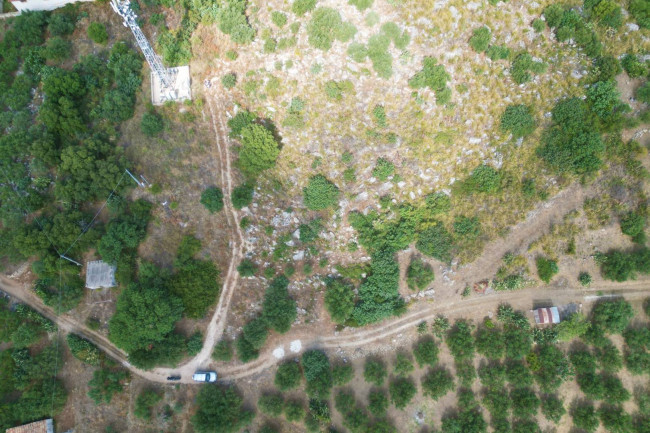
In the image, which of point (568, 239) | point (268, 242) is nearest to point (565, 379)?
point (568, 239)

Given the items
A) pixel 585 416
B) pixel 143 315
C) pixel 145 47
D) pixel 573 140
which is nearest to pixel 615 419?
pixel 585 416

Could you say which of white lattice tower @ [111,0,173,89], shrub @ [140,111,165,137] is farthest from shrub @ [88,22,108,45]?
shrub @ [140,111,165,137]

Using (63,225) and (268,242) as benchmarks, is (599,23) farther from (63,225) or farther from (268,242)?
(63,225)

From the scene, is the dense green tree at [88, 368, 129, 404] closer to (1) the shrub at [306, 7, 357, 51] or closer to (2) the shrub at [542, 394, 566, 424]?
(1) the shrub at [306, 7, 357, 51]

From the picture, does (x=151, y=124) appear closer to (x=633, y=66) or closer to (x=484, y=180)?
(x=484, y=180)

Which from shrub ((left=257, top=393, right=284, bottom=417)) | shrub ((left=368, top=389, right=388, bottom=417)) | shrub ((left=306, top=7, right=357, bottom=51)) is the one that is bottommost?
shrub ((left=368, top=389, right=388, bottom=417))
